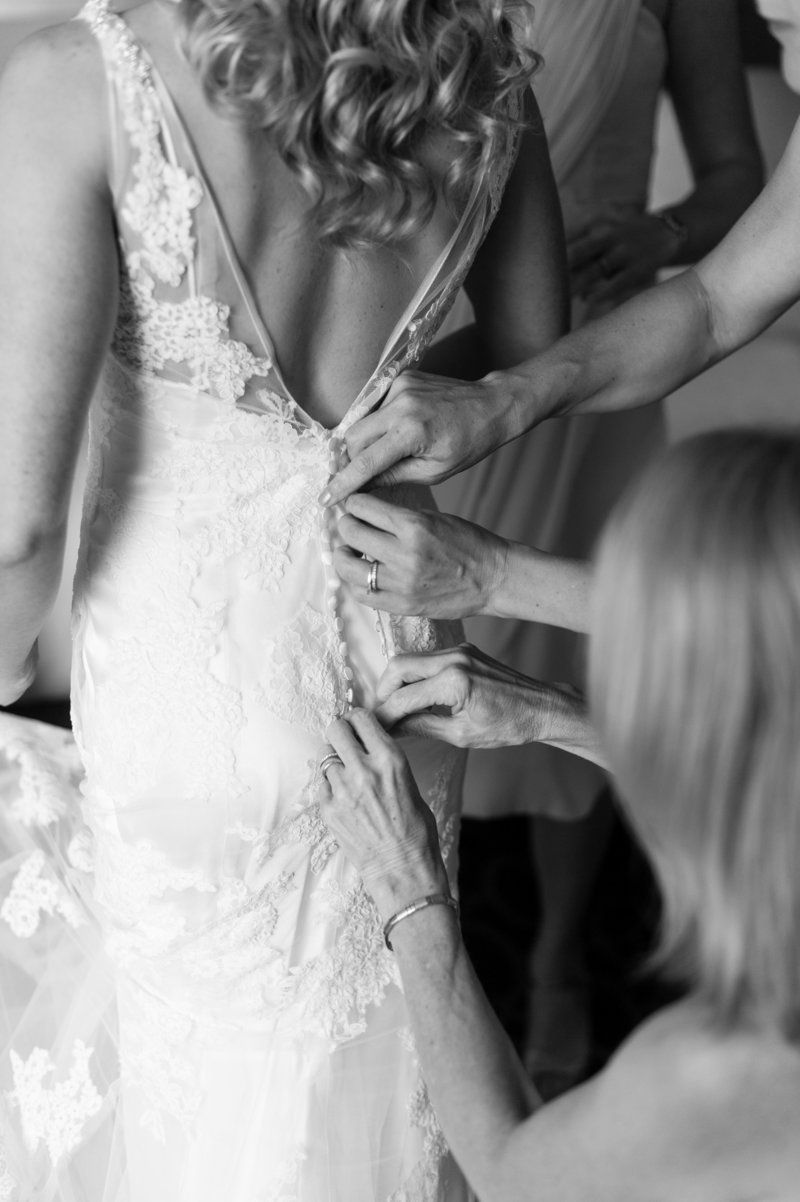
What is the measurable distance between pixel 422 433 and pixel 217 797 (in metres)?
0.39

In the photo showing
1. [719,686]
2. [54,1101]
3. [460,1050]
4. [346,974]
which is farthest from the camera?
[54,1101]

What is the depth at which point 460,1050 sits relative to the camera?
3.49ft

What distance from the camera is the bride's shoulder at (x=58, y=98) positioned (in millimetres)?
922

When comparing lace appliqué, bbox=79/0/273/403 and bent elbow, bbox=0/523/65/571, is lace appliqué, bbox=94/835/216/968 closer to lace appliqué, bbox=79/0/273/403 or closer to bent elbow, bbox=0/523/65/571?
bent elbow, bbox=0/523/65/571

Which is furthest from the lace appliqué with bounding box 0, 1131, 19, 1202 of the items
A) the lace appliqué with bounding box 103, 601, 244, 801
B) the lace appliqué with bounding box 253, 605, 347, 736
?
the lace appliqué with bounding box 253, 605, 347, 736

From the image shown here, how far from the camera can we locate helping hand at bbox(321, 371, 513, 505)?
1.19 meters

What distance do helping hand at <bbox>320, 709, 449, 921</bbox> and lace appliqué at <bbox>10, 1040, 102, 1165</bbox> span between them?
1.58 ft

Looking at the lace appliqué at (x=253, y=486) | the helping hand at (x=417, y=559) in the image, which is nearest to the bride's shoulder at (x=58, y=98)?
the lace appliqué at (x=253, y=486)

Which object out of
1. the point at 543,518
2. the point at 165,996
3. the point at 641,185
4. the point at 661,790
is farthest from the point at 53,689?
the point at 661,790

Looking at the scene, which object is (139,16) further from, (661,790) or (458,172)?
(661,790)

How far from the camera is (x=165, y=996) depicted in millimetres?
1303

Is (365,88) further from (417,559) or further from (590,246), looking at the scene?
(590,246)

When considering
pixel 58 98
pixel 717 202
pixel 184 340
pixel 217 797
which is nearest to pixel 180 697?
pixel 217 797

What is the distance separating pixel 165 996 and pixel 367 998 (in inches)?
8.1
